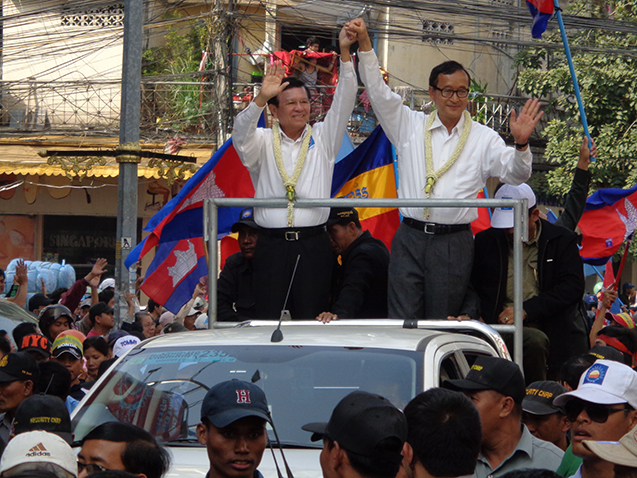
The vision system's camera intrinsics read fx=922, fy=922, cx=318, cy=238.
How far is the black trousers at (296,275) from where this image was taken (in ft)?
18.2

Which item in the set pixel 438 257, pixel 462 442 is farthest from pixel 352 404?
pixel 438 257

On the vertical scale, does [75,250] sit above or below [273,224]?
below

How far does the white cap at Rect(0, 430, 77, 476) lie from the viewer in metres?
2.92

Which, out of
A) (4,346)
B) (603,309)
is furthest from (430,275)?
(603,309)

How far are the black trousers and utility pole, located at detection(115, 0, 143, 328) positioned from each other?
16.0ft

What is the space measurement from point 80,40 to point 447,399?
63.4 ft

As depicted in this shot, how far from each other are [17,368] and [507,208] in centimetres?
312

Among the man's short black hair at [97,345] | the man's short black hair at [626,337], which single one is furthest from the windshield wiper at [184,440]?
the man's short black hair at [626,337]

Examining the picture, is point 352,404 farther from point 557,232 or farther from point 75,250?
point 75,250

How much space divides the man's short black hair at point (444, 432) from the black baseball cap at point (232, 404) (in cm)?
57

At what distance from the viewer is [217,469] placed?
10.9 ft

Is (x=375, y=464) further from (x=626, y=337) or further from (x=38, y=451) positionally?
(x=626, y=337)

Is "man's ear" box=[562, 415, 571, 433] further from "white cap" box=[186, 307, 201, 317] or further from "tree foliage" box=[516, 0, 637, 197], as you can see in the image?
"tree foliage" box=[516, 0, 637, 197]

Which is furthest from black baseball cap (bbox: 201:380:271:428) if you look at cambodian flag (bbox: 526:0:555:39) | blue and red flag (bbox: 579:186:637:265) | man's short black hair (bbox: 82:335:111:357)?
blue and red flag (bbox: 579:186:637:265)
